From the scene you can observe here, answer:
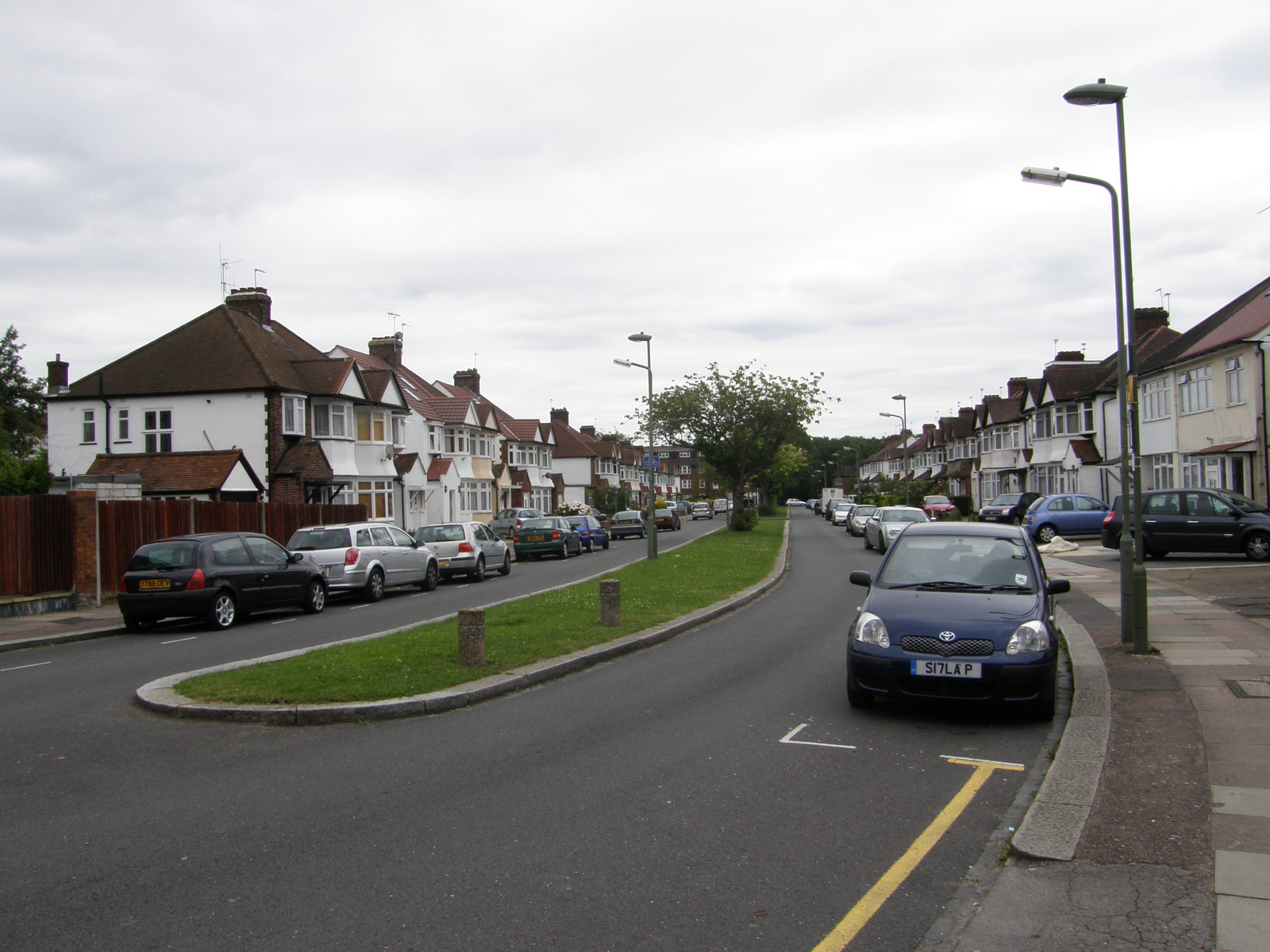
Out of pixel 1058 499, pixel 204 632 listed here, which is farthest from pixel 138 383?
pixel 1058 499

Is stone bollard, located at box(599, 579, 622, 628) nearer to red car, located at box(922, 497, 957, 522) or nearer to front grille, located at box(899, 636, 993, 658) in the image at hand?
front grille, located at box(899, 636, 993, 658)

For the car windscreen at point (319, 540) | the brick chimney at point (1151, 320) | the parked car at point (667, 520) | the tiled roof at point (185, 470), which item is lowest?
the parked car at point (667, 520)

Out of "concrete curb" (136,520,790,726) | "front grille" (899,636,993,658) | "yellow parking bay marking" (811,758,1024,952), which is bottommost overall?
"yellow parking bay marking" (811,758,1024,952)

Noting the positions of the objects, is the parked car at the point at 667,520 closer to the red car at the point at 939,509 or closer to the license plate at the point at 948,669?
the red car at the point at 939,509

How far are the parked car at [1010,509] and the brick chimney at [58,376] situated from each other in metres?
39.2

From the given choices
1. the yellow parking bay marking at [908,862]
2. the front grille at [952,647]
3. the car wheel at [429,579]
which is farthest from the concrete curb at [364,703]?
the car wheel at [429,579]

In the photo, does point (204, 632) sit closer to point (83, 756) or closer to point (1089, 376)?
point (83, 756)

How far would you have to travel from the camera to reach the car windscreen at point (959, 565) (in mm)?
8648

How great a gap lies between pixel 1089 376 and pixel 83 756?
169 feet

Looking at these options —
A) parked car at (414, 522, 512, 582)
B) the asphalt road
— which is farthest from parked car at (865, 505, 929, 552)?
the asphalt road

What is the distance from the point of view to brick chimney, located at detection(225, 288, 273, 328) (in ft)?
132

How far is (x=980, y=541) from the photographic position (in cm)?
935

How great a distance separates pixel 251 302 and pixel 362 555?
23.8 meters

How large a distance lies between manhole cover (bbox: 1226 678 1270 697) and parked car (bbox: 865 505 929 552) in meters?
19.7
